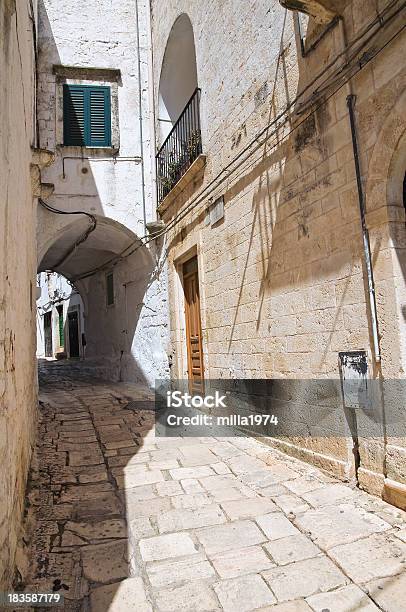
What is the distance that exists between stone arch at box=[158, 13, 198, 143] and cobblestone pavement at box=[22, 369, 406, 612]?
697 cm

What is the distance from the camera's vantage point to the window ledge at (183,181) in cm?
663

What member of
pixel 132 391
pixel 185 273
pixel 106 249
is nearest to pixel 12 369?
Result: pixel 185 273

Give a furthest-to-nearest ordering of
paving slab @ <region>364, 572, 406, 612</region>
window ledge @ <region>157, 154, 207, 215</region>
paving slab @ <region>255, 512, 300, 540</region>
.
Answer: window ledge @ <region>157, 154, 207, 215</region> → paving slab @ <region>255, 512, 300, 540</region> → paving slab @ <region>364, 572, 406, 612</region>

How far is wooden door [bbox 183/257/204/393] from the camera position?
731 centimetres

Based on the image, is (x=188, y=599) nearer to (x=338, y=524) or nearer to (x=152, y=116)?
(x=338, y=524)

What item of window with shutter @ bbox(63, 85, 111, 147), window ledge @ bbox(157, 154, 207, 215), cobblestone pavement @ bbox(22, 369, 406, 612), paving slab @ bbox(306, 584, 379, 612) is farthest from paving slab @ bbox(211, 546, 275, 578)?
window with shutter @ bbox(63, 85, 111, 147)

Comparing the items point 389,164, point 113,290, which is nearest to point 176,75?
point 113,290

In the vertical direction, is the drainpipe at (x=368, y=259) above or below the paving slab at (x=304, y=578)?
above

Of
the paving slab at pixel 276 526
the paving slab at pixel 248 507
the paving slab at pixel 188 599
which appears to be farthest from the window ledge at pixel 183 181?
the paving slab at pixel 188 599

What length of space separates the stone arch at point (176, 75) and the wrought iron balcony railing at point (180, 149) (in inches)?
25.9

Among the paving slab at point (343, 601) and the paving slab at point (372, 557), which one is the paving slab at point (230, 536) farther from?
the paving slab at point (343, 601)

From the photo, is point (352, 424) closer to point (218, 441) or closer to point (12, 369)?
point (218, 441)

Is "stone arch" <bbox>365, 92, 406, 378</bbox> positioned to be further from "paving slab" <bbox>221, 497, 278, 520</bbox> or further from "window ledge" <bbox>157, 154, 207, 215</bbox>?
"window ledge" <bbox>157, 154, 207, 215</bbox>

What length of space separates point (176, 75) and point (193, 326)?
204 inches
